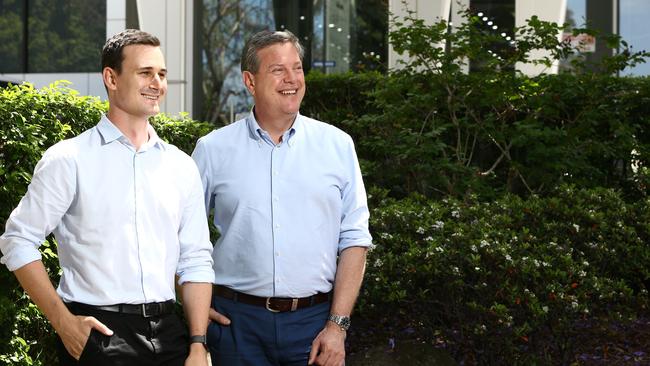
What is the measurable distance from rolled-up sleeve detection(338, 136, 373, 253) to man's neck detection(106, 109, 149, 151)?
2.80 feet

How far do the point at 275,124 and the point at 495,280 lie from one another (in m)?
2.69

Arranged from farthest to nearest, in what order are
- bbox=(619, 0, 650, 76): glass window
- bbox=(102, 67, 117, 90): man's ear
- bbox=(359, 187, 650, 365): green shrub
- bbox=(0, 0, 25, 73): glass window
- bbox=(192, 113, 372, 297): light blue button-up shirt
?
1. bbox=(0, 0, 25, 73): glass window
2. bbox=(619, 0, 650, 76): glass window
3. bbox=(359, 187, 650, 365): green shrub
4. bbox=(192, 113, 372, 297): light blue button-up shirt
5. bbox=(102, 67, 117, 90): man's ear

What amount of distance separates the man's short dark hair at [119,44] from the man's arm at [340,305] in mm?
1062

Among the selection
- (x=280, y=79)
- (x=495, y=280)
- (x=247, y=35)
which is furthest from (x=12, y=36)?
(x=280, y=79)

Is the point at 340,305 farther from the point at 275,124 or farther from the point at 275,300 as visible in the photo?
the point at 275,124

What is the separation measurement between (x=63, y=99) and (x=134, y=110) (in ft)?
6.84

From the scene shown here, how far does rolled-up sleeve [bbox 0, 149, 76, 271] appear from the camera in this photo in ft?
9.30

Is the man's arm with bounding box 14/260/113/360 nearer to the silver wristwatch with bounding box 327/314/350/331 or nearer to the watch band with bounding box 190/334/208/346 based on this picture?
the watch band with bounding box 190/334/208/346

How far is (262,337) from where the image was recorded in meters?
3.39

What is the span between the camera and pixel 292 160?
3553 millimetres

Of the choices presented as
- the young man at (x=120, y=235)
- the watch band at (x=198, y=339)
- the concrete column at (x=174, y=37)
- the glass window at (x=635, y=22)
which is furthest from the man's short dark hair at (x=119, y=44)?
the concrete column at (x=174, y=37)

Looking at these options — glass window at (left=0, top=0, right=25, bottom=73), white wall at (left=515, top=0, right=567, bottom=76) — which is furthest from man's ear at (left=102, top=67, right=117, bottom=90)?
glass window at (left=0, top=0, right=25, bottom=73)

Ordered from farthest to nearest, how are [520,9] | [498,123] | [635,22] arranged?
1. [635,22]
2. [520,9]
3. [498,123]

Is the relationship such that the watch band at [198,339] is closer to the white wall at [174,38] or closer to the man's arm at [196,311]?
the man's arm at [196,311]
